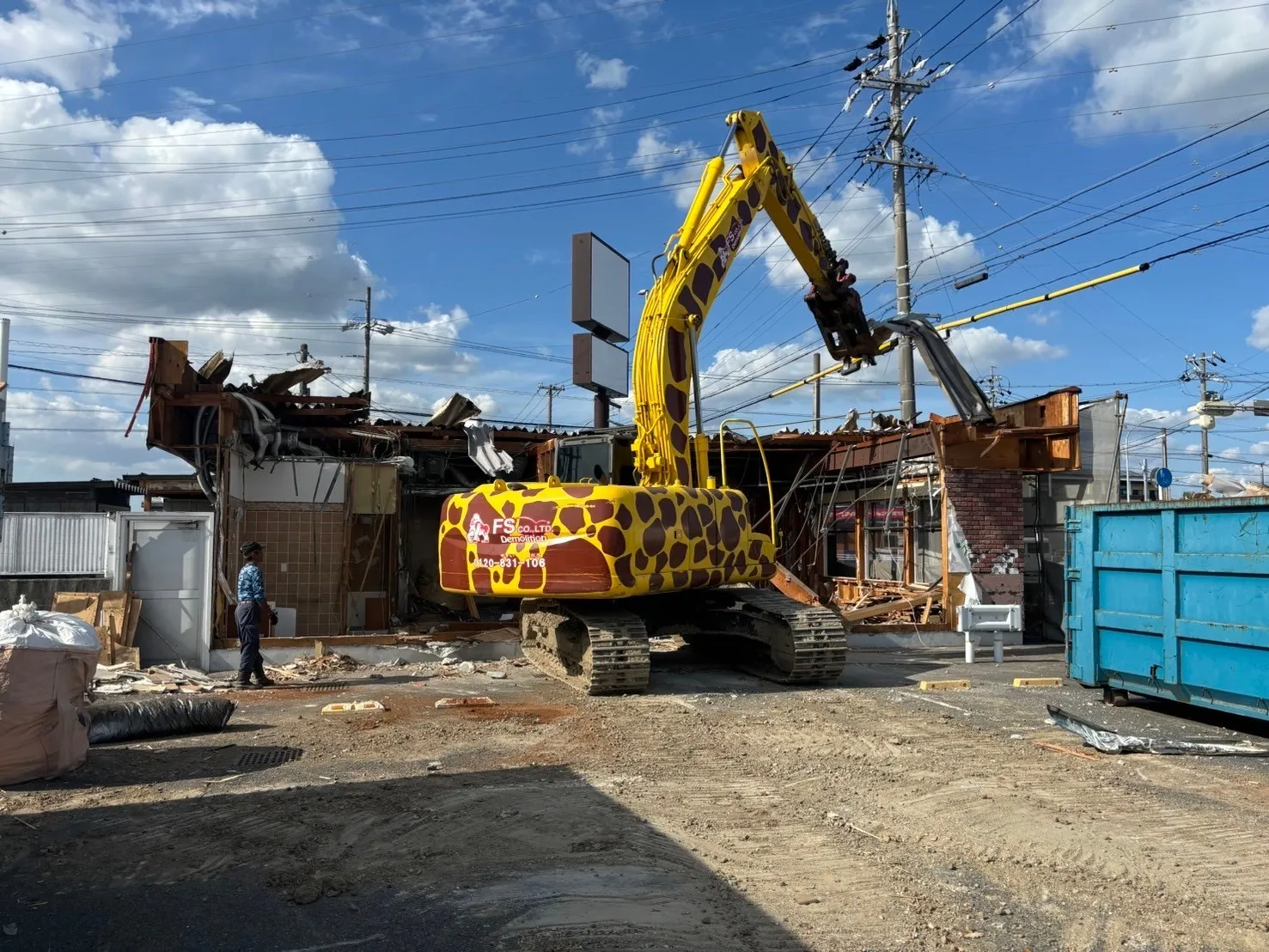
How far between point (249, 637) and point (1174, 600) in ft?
28.8

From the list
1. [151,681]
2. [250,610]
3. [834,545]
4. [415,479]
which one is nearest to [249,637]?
[250,610]

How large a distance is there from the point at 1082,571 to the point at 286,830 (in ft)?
24.0

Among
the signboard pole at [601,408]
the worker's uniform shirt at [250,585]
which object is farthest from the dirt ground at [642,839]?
the signboard pole at [601,408]

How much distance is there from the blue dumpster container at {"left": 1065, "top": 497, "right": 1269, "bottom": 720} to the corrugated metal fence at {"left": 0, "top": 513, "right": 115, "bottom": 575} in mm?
13552

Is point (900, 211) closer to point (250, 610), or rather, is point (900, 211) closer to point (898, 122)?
point (898, 122)

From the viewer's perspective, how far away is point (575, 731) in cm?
775

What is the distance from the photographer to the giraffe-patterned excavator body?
9164mm

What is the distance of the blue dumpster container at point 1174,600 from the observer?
721cm

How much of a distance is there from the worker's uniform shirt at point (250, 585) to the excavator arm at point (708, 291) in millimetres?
4203

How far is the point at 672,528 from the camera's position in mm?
9453

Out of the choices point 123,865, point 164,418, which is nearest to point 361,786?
point 123,865

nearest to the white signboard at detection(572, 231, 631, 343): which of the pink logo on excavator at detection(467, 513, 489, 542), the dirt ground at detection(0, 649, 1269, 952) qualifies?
the pink logo on excavator at detection(467, 513, 489, 542)

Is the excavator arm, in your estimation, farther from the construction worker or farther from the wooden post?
the wooden post

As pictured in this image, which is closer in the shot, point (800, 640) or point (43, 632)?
point (43, 632)
